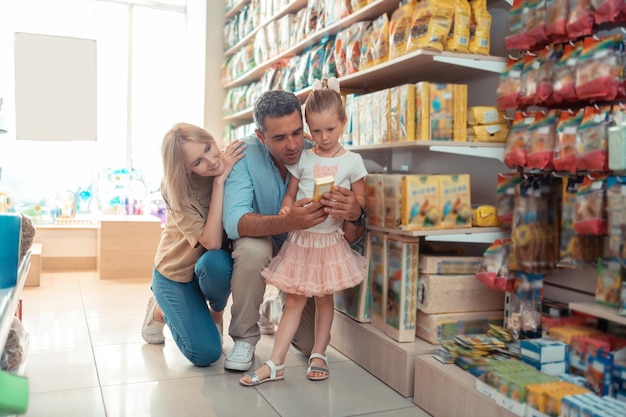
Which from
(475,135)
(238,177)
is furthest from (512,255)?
(238,177)

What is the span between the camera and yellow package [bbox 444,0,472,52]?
7.11 feet

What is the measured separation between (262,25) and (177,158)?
8.22 ft

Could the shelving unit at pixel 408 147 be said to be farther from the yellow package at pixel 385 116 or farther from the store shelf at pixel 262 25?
the store shelf at pixel 262 25

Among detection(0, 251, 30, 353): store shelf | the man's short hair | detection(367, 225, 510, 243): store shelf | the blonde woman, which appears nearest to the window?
the blonde woman

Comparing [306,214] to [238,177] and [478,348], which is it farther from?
[478,348]

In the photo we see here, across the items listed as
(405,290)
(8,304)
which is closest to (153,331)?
(405,290)

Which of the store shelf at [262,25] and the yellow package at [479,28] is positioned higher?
the store shelf at [262,25]

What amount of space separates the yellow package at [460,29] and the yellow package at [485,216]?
597 mm

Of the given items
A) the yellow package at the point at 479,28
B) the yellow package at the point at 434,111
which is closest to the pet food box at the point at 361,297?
the yellow package at the point at 434,111

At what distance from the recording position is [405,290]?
7.07 feet

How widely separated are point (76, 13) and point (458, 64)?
461 cm

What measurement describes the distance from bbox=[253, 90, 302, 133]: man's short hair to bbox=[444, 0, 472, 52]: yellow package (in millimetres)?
608

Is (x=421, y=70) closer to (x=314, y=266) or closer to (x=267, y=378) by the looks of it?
(x=314, y=266)

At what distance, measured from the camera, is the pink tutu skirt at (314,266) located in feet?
6.81
